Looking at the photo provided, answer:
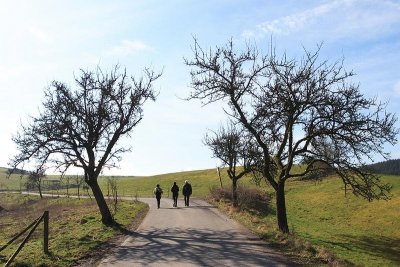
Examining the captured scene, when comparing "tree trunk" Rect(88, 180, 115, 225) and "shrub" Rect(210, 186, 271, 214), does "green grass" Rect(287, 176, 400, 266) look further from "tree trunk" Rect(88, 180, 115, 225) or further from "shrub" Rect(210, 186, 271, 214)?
"tree trunk" Rect(88, 180, 115, 225)

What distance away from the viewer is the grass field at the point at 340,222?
23.6m

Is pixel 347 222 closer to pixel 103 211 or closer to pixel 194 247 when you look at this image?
pixel 103 211

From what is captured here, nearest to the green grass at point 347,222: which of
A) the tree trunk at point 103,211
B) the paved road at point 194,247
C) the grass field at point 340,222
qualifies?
the grass field at point 340,222

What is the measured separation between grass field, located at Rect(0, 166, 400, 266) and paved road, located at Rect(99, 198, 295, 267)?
1.44 meters

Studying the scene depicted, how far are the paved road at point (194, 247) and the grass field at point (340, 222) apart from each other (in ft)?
4.73

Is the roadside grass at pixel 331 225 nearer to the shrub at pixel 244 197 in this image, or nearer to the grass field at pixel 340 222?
the grass field at pixel 340 222

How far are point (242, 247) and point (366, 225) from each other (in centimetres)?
2610

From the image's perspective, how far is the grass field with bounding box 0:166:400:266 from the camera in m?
23.6

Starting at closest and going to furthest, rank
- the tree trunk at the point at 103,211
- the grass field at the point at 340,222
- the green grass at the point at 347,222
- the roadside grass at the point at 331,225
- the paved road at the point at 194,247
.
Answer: the paved road at the point at 194,247 → the roadside grass at the point at 331,225 → the tree trunk at the point at 103,211 → the grass field at the point at 340,222 → the green grass at the point at 347,222

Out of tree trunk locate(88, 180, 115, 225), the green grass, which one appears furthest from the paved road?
the green grass

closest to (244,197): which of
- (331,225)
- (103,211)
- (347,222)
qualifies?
(331,225)

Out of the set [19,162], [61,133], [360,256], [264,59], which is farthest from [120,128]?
[360,256]

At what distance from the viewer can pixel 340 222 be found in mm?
39156

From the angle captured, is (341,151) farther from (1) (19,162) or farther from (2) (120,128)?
(1) (19,162)
